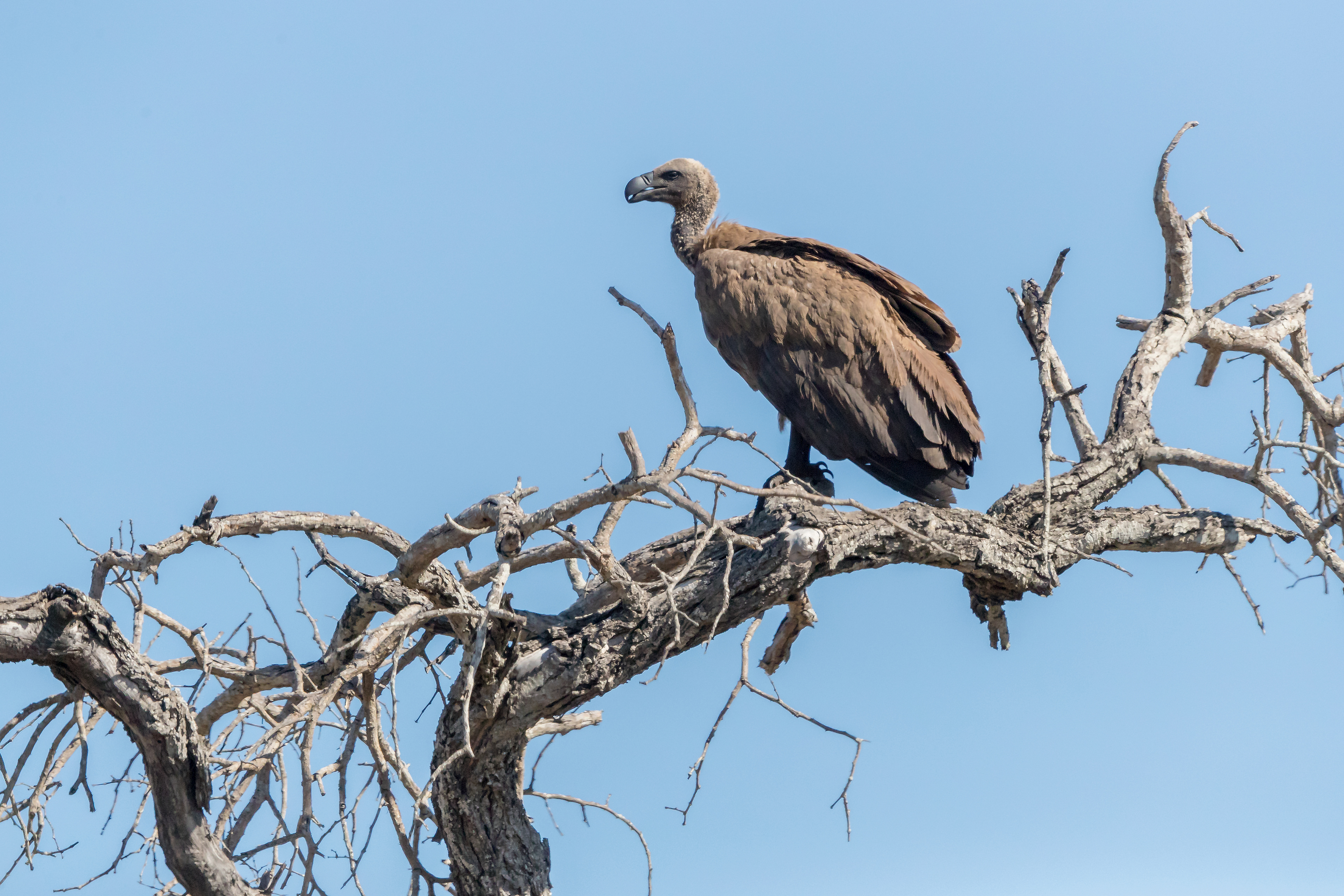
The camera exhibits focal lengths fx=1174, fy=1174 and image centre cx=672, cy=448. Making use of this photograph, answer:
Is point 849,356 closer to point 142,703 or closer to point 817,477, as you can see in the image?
point 817,477

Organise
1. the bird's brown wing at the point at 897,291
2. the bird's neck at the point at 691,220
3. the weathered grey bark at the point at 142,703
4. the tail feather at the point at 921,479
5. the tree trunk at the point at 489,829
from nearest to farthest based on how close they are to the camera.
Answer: the weathered grey bark at the point at 142,703 < the tree trunk at the point at 489,829 < the tail feather at the point at 921,479 < the bird's brown wing at the point at 897,291 < the bird's neck at the point at 691,220

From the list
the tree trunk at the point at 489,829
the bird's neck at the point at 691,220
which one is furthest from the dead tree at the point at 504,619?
the bird's neck at the point at 691,220

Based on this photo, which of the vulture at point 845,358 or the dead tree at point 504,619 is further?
the vulture at point 845,358

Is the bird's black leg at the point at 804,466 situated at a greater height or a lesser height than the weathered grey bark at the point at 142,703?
greater

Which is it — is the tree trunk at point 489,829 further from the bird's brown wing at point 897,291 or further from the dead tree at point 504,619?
the bird's brown wing at point 897,291

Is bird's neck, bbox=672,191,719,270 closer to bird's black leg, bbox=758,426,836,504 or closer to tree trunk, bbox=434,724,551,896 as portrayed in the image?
bird's black leg, bbox=758,426,836,504

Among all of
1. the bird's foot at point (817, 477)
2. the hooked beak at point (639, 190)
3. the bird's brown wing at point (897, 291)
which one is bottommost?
the bird's foot at point (817, 477)

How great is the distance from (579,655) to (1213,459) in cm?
235

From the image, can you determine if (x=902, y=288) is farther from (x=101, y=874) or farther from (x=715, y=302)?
(x=101, y=874)

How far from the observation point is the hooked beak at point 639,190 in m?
6.15

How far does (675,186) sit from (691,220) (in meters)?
0.22

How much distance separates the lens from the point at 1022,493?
4121 millimetres

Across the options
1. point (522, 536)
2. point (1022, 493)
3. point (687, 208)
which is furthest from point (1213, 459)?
point (687, 208)

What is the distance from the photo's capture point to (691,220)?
608cm
